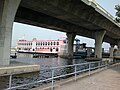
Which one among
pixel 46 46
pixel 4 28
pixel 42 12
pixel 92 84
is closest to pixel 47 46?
pixel 46 46

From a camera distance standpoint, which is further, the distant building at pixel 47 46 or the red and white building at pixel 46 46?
the red and white building at pixel 46 46

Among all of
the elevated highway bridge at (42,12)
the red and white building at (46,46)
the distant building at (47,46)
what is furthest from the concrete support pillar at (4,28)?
the red and white building at (46,46)

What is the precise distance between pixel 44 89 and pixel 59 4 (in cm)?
2119

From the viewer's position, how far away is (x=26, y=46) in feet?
340

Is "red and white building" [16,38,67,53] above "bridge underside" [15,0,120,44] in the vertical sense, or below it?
below

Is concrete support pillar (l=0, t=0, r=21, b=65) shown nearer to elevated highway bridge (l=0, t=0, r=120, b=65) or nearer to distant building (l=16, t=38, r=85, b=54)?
elevated highway bridge (l=0, t=0, r=120, b=65)

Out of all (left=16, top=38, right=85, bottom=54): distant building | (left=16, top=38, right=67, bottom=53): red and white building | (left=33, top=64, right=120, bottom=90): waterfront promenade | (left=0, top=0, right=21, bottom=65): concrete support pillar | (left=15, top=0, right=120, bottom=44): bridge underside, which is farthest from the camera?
(left=16, top=38, right=67, bottom=53): red and white building

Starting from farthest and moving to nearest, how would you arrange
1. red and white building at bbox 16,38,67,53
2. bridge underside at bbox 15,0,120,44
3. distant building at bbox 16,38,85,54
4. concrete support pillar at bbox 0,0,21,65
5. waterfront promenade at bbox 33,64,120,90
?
red and white building at bbox 16,38,67,53
distant building at bbox 16,38,85,54
bridge underside at bbox 15,0,120,44
concrete support pillar at bbox 0,0,21,65
waterfront promenade at bbox 33,64,120,90

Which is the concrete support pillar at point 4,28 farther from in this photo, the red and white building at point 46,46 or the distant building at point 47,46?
the red and white building at point 46,46

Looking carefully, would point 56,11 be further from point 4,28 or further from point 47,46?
point 47,46

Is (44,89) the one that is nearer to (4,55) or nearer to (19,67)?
(19,67)

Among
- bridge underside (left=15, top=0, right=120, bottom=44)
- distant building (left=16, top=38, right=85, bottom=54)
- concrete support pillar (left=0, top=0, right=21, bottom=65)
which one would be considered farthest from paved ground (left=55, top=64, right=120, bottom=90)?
distant building (left=16, top=38, right=85, bottom=54)

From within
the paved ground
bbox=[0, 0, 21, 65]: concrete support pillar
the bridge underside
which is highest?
the bridge underside

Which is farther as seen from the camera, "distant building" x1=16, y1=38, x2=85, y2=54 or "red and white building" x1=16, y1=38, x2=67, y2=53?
"red and white building" x1=16, y1=38, x2=67, y2=53
